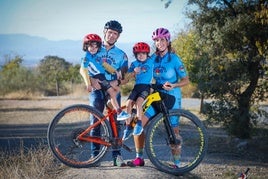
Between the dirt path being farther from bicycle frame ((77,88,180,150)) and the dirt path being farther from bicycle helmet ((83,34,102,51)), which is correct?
bicycle helmet ((83,34,102,51))

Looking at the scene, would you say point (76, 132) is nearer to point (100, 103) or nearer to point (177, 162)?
point (100, 103)

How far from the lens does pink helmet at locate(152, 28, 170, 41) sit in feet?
19.6

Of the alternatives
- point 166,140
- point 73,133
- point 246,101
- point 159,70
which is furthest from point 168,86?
point 246,101

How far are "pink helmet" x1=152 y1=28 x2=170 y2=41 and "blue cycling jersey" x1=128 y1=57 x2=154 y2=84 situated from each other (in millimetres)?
356

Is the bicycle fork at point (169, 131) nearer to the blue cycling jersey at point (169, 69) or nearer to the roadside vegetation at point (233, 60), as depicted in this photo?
the blue cycling jersey at point (169, 69)

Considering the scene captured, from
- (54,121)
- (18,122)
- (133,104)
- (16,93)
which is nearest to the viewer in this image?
(54,121)

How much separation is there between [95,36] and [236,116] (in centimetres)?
823

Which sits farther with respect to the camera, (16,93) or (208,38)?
(16,93)

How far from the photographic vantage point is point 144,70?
5.95 metres

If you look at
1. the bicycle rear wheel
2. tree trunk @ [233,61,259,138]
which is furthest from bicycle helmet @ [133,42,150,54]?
tree trunk @ [233,61,259,138]

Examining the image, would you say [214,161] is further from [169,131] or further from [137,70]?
[137,70]

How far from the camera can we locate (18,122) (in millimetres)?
19719

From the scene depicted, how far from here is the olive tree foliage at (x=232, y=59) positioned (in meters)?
12.2

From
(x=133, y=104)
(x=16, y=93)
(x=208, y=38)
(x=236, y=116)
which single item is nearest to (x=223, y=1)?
(x=208, y=38)
